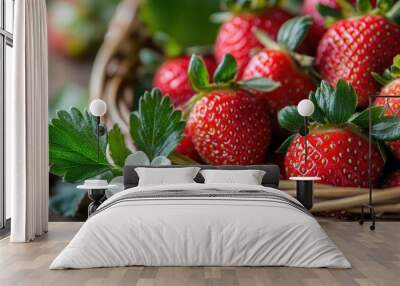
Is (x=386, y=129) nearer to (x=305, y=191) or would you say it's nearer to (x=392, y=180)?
(x=392, y=180)

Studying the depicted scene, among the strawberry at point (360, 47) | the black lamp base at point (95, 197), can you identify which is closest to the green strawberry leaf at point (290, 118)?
the strawberry at point (360, 47)

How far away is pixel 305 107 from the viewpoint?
5.30m

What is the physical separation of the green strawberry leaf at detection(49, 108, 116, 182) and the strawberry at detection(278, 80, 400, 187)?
5.61 feet

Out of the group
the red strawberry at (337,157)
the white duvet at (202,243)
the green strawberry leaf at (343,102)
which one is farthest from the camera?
the red strawberry at (337,157)

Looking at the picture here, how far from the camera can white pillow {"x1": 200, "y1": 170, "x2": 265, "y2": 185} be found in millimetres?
5238

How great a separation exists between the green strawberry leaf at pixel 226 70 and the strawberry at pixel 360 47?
30.1 inches

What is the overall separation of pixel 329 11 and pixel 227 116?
1.24 meters

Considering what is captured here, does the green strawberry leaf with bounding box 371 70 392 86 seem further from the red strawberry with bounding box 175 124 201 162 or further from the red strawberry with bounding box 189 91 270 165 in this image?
the red strawberry with bounding box 175 124 201 162

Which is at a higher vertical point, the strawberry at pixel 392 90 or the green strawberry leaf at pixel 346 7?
the green strawberry leaf at pixel 346 7

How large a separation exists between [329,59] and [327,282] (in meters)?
2.45

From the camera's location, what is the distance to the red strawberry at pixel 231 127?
17.2 feet

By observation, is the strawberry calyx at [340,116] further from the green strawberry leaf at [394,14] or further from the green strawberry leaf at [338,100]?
the green strawberry leaf at [394,14]

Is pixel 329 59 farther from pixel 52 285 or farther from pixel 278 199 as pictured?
pixel 52 285

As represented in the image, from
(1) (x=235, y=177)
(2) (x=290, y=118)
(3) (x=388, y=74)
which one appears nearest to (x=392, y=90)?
(3) (x=388, y=74)
